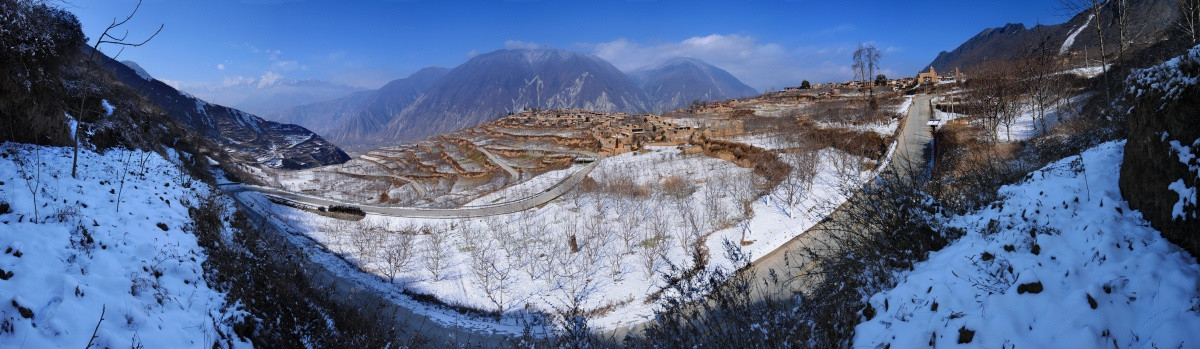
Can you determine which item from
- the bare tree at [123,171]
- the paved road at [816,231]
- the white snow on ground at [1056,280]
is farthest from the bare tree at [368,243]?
the white snow on ground at [1056,280]

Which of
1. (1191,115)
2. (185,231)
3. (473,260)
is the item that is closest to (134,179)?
(185,231)

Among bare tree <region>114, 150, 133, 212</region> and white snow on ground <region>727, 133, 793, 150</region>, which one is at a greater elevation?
bare tree <region>114, 150, 133, 212</region>

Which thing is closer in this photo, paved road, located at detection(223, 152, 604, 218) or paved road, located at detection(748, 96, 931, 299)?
paved road, located at detection(748, 96, 931, 299)

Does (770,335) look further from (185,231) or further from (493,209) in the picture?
(493,209)

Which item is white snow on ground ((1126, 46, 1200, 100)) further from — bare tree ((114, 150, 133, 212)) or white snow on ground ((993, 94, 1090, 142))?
white snow on ground ((993, 94, 1090, 142))

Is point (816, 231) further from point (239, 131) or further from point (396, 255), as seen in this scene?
point (239, 131)

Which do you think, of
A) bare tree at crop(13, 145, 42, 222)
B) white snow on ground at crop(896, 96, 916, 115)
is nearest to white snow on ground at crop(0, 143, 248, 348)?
bare tree at crop(13, 145, 42, 222)

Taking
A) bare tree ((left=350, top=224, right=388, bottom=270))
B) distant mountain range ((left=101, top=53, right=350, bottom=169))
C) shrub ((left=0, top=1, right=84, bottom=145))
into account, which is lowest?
bare tree ((left=350, top=224, right=388, bottom=270))

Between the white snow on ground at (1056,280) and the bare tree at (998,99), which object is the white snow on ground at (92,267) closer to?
the white snow on ground at (1056,280)
